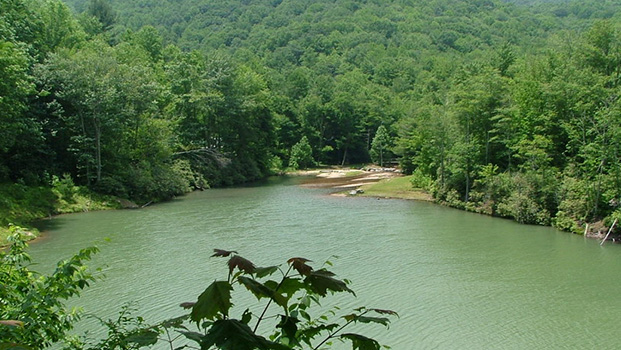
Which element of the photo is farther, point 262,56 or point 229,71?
point 262,56

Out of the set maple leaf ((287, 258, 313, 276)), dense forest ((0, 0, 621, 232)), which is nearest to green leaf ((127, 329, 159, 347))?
maple leaf ((287, 258, 313, 276))

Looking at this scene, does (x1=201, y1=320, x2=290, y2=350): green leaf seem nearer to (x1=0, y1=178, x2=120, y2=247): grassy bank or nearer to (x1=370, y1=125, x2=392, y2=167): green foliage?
(x1=0, y1=178, x2=120, y2=247): grassy bank

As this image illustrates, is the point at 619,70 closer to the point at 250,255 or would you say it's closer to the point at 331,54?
the point at 250,255

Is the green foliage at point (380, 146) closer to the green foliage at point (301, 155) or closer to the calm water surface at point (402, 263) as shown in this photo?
the green foliage at point (301, 155)

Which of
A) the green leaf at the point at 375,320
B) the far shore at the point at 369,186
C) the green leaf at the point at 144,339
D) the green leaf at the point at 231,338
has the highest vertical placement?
the green leaf at the point at 231,338

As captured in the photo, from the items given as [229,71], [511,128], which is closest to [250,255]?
[511,128]

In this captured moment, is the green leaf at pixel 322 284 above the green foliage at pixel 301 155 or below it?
above

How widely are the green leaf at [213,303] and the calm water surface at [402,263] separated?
5.47m

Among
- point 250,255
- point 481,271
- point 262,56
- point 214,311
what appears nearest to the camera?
point 214,311

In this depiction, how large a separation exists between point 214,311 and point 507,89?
34591 mm

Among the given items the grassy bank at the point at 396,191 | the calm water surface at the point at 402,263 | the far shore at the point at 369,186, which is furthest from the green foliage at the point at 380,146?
the calm water surface at the point at 402,263

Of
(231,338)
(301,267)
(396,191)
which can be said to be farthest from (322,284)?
(396,191)

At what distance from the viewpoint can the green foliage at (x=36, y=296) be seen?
4.57 metres

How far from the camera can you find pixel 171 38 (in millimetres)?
136250
